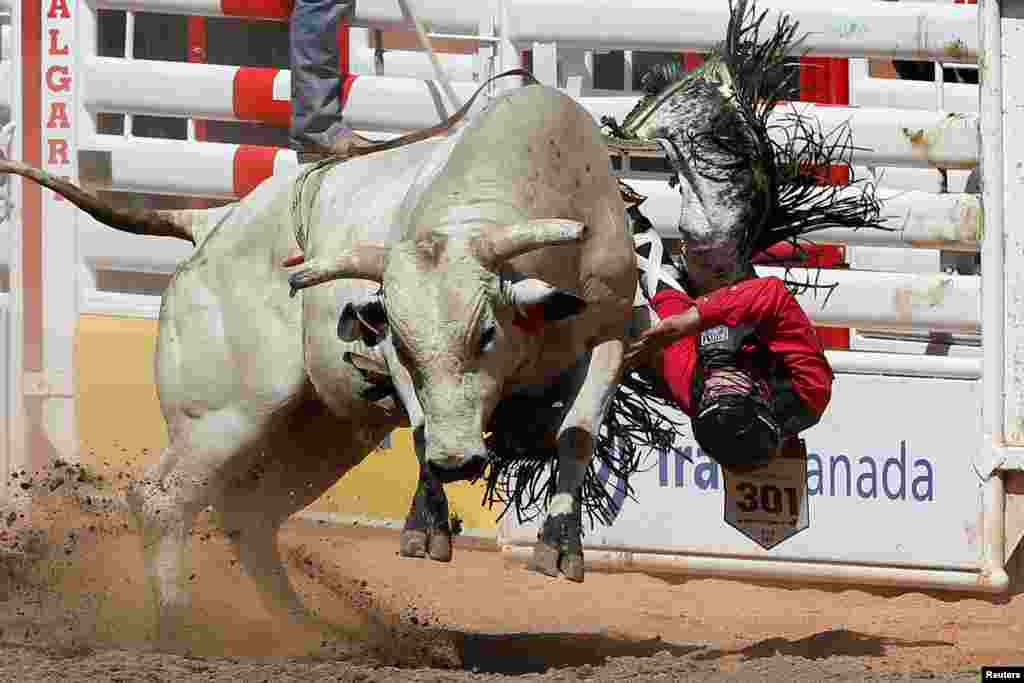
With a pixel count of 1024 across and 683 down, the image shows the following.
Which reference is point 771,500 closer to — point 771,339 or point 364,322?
point 771,339

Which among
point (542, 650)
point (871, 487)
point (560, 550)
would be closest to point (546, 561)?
point (560, 550)

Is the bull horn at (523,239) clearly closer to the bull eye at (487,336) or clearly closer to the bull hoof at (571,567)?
the bull eye at (487,336)

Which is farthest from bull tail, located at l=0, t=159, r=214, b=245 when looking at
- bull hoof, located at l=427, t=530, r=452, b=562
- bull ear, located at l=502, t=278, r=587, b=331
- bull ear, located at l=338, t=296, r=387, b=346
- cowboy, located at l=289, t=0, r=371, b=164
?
bull ear, located at l=502, t=278, r=587, b=331

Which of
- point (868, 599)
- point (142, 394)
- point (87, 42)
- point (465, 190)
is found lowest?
point (868, 599)

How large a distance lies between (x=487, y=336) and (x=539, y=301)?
0.54ft

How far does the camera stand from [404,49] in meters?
9.87

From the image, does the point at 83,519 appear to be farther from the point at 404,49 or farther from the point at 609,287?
the point at 404,49

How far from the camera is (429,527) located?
548 cm

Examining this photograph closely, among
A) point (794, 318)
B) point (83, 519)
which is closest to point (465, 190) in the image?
point (794, 318)

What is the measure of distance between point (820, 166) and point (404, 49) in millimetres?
3512

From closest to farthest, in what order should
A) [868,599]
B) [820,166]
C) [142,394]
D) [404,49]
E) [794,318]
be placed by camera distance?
[794,318]
[820,166]
[868,599]
[142,394]
[404,49]

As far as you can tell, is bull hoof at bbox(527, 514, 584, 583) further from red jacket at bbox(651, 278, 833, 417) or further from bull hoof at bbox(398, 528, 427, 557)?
red jacket at bbox(651, 278, 833, 417)

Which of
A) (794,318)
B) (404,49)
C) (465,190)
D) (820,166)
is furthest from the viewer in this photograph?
(404,49)

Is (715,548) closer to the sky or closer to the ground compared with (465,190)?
closer to the ground
